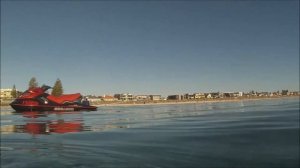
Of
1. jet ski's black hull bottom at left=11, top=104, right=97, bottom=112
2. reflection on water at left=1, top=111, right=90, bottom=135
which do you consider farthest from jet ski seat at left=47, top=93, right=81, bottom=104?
reflection on water at left=1, top=111, right=90, bottom=135

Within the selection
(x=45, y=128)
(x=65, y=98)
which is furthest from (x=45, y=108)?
(x=45, y=128)

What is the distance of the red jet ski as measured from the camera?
65.3m

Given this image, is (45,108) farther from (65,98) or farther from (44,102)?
(65,98)

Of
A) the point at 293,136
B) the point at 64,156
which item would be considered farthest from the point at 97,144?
the point at 293,136

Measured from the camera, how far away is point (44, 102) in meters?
68.2

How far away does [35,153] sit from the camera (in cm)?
1398

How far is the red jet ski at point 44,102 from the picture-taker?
65312 millimetres

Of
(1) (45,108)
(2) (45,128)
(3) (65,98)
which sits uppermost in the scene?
(3) (65,98)

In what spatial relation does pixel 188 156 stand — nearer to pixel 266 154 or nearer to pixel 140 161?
pixel 140 161

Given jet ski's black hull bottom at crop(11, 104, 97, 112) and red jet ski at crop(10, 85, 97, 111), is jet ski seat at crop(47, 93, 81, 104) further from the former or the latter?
jet ski's black hull bottom at crop(11, 104, 97, 112)

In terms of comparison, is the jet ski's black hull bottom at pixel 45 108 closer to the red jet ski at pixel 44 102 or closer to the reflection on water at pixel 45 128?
the red jet ski at pixel 44 102

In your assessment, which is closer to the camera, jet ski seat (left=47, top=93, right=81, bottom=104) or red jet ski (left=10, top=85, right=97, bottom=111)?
red jet ski (left=10, top=85, right=97, bottom=111)

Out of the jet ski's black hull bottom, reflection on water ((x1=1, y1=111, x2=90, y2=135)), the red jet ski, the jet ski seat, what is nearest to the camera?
reflection on water ((x1=1, y1=111, x2=90, y2=135))

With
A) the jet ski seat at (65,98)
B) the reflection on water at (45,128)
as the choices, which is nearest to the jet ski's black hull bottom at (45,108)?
the jet ski seat at (65,98)
